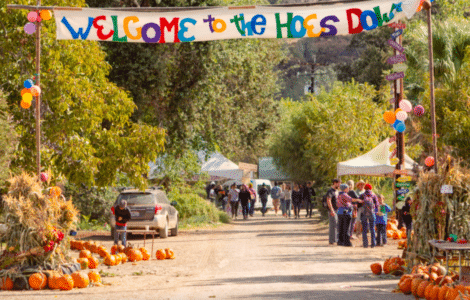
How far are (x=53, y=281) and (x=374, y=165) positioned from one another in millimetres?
13468

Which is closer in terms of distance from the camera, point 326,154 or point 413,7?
point 413,7

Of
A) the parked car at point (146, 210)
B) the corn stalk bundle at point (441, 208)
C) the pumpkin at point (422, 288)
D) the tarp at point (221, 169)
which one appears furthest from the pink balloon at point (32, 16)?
the tarp at point (221, 169)

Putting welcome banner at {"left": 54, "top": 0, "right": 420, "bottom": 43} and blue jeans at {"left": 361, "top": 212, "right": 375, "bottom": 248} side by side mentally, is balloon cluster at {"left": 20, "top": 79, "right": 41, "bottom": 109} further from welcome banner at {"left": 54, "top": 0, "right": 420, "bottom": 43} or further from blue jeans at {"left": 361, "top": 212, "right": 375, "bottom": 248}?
blue jeans at {"left": 361, "top": 212, "right": 375, "bottom": 248}

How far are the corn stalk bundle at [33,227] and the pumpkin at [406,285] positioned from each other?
5707mm

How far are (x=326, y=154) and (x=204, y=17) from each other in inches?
696

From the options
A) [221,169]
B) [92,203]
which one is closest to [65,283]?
[92,203]

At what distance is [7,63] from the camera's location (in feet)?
55.3

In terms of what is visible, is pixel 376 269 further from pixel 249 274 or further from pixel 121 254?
pixel 121 254

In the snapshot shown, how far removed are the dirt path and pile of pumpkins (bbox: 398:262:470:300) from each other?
0.28 m

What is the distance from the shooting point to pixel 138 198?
2153 centimetres

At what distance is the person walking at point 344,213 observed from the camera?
745 inches

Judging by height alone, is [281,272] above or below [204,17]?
below

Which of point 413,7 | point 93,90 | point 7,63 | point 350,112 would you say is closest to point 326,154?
point 350,112

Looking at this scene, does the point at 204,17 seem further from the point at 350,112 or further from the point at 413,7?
the point at 350,112
